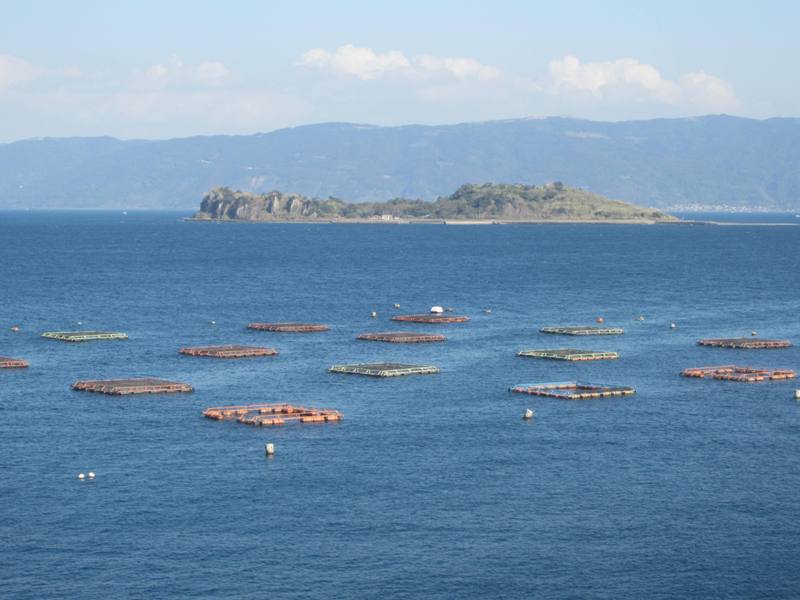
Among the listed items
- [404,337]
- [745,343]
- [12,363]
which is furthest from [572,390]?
[12,363]

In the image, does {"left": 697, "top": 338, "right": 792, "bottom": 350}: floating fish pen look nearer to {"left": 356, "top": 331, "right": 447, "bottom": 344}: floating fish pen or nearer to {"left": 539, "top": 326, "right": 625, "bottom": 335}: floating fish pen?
{"left": 539, "top": 326, "right": 625, "bottom": 335}: floating fish pen

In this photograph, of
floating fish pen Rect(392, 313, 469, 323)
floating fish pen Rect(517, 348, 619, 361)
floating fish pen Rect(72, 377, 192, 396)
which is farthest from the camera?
floating fish pen Rect(392, 313, 469, 323)

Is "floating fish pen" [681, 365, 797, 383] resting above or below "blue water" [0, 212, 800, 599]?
above

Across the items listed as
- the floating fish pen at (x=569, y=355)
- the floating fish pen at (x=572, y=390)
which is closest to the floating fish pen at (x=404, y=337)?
the floating fish pen at (x=569, y=355)

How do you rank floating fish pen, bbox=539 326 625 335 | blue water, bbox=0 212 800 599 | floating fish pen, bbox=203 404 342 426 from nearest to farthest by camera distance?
blue water, bbox=0 212 800 599, floating fish pen, bbox=203 404 342 426, floating fish pen, bbox=539 326 625 335

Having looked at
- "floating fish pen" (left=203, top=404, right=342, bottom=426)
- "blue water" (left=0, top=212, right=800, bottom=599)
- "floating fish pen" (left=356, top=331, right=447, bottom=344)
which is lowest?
"blue water" (left=0, top=212, right=800, bottom=599)

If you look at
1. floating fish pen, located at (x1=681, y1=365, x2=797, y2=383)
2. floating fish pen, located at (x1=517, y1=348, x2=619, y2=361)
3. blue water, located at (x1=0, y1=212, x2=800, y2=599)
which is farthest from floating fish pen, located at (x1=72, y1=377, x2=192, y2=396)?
floating fish pen, located at (x1=681, y1=365, x2=797, y2=383)

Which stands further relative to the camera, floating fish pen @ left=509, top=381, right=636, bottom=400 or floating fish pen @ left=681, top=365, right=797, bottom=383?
floating fish pen @ left=681, top=365, right=797, bottom=383
